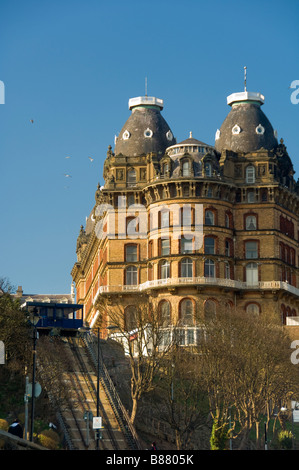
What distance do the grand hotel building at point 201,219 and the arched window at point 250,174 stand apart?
11 cm

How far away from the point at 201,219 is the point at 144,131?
1470cm

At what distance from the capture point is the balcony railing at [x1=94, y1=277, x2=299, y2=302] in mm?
131500

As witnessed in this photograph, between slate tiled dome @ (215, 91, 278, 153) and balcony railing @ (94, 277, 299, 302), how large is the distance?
15.4 metres

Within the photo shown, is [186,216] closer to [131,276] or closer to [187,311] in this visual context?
[131,276]

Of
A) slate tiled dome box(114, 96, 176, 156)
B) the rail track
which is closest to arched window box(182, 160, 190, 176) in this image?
slate tiled dome box(114, 96, 176, 156)

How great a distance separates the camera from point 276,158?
456ft

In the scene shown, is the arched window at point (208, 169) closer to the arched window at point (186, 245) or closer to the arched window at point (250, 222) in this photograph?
the arched window at point (250, 222)

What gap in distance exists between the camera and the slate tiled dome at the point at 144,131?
464 ft

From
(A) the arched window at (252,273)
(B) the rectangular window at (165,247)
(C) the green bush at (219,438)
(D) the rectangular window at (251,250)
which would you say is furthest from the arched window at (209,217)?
(C) the green bush at (219,438)

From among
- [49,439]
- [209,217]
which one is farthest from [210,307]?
[49,439]

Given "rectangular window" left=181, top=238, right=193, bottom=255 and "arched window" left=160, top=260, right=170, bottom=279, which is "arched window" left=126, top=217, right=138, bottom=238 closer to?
"arched window" left=160, top=260, right=170, bottom=279
